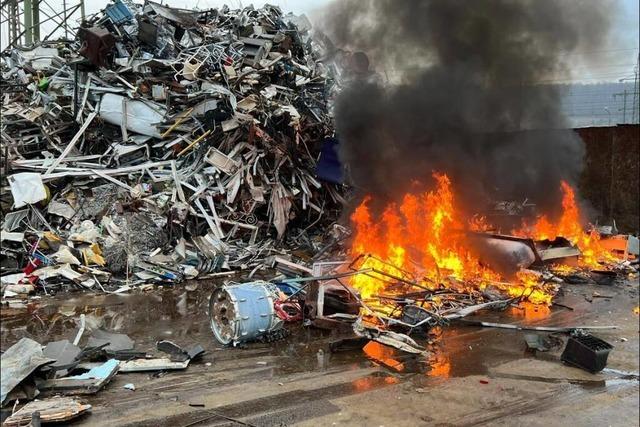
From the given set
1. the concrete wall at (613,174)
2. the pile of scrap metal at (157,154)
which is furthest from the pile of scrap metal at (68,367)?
the concrete wall at (613,174)

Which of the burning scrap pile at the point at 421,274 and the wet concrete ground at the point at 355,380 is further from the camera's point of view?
the burning scrap pile at the point at 421,274

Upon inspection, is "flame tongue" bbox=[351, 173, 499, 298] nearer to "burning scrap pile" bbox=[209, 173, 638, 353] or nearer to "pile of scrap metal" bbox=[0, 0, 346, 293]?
"burning scrap pile" bbox=[209, 173, 638, 353]

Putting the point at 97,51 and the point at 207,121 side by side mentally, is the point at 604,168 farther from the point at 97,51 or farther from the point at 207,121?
the point at 97,51

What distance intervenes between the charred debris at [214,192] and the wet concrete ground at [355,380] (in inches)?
13.2

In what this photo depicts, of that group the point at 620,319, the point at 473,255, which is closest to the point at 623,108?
the point at 473,255

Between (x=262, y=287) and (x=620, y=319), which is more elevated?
(x=262, y=287)

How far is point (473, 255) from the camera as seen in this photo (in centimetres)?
1018

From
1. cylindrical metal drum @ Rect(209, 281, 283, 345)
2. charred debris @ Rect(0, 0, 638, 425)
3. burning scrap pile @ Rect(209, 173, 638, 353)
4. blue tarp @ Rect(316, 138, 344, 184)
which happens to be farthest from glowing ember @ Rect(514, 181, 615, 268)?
cylindrical metal drum @ Rect(209, 281, 283, 345)

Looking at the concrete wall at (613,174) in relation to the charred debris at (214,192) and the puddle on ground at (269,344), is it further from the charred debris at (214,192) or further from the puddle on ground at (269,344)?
the puddle on ground at (269,344)

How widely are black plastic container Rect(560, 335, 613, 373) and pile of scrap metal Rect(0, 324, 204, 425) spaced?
172 inches

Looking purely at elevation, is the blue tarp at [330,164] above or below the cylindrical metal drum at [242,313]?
above

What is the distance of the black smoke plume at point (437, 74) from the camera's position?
451 inches

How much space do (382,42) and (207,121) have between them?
4.57m

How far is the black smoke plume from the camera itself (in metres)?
11.4
